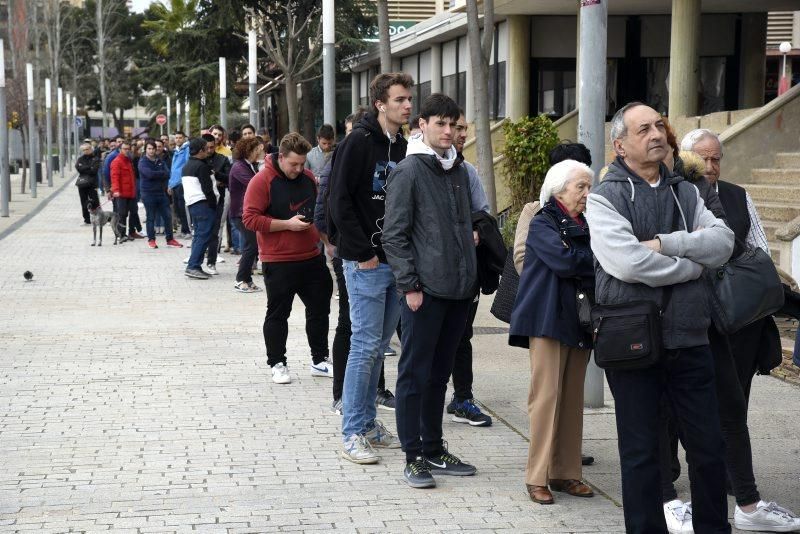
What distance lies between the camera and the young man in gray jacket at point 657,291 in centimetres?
455

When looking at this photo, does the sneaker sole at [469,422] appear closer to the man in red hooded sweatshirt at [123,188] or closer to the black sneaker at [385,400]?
the black sneaker at [385,400]

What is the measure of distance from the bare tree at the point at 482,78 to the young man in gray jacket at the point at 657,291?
10531 mm

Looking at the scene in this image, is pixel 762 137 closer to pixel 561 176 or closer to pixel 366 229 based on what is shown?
pixel 366 229

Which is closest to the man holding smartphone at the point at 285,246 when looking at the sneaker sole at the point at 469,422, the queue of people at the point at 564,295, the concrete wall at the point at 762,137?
the queue of people at the point at 564,295

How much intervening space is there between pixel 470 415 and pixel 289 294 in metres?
1.95

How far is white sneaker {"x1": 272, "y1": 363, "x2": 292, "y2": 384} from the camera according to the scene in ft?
29.2

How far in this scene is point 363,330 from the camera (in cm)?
668

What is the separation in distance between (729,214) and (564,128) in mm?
18234

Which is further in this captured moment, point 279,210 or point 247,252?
point 247,252

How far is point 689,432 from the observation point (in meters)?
4.68

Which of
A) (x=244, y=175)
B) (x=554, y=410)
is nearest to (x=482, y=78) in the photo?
(x=244, y=175)

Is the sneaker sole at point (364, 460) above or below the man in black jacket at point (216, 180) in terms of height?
below

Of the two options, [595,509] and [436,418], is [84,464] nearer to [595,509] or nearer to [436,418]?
[436,418]

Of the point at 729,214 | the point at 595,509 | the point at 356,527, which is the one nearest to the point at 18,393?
the point at 356,527
